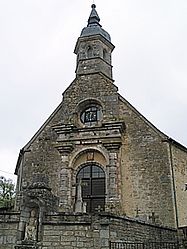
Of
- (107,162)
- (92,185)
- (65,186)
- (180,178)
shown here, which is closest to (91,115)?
(107,162)

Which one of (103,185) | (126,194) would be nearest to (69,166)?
(103,185)

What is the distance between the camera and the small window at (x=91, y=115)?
18.8m

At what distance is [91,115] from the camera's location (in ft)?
62.5

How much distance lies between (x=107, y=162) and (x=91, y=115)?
3.22 m

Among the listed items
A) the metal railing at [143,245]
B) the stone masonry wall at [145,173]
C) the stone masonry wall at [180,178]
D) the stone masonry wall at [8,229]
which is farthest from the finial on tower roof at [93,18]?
the stone masonry wall at [8,229]

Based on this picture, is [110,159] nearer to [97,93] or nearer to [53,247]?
[97,93]

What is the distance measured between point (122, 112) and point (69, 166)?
396 centimetres

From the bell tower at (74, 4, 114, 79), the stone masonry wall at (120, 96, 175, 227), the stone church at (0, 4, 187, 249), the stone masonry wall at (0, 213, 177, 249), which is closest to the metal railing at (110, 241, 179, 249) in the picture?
the stone church at (0, 4, 187, 249)

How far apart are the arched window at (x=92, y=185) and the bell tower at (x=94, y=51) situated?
231 inches

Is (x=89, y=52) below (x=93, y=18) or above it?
below

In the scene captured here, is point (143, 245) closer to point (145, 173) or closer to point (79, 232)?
point (79, 232)

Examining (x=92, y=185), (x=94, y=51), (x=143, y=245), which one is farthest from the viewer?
(x=94, y=51)

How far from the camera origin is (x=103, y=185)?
17.0 m

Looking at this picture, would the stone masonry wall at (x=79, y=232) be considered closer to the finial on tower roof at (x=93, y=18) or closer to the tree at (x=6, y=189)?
the finial on tower roof at (x=93, y=18)
